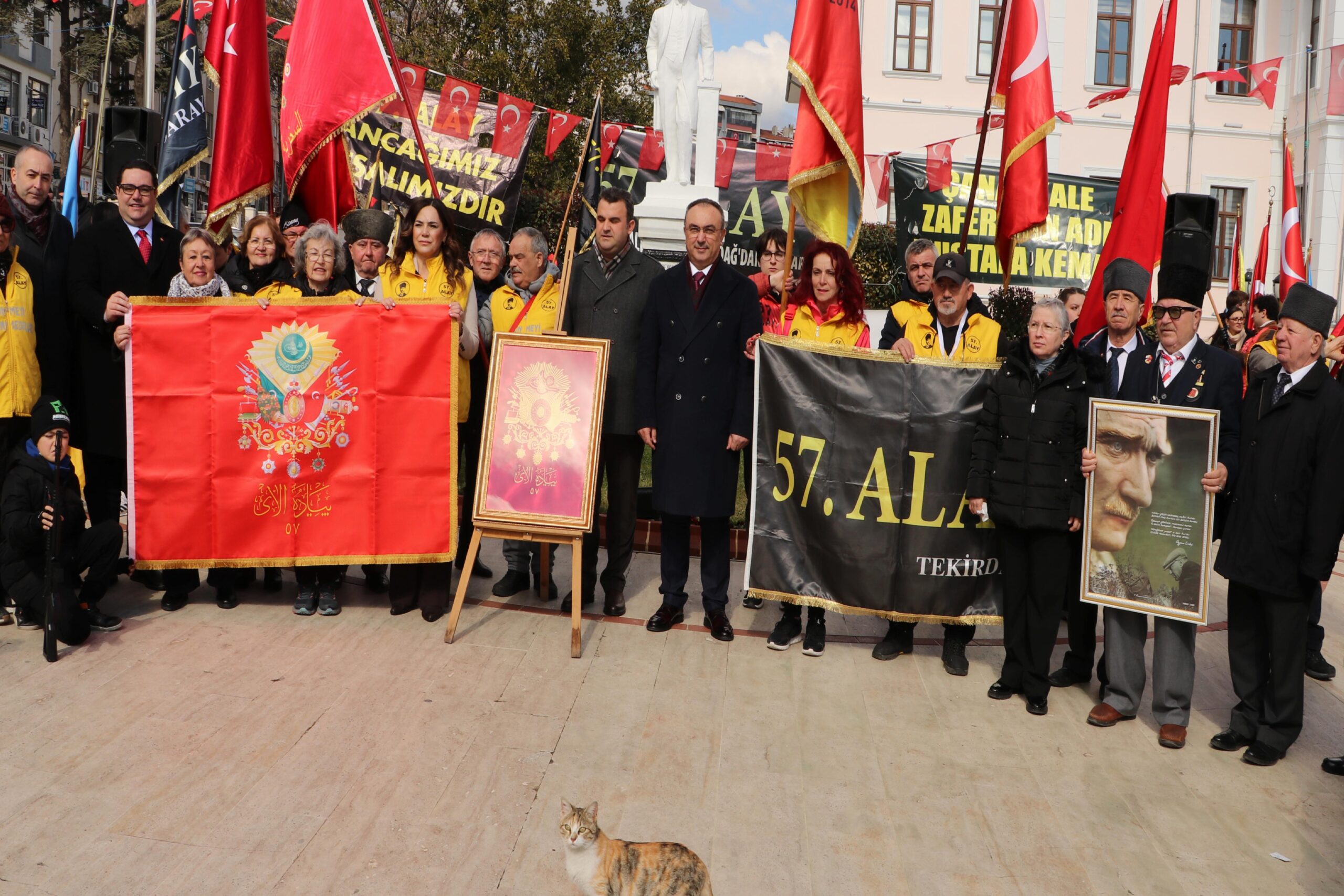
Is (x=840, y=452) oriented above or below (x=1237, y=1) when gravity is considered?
below

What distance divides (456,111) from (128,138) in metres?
5.31

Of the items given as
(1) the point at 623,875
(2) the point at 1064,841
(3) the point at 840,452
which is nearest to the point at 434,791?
(1) the point at 623,875

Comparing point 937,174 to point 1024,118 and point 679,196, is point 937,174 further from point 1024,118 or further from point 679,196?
point 1024,118

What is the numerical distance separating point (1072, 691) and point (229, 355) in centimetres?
461

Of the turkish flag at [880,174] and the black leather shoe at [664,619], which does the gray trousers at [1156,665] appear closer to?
the black leather shoe at [664,619]

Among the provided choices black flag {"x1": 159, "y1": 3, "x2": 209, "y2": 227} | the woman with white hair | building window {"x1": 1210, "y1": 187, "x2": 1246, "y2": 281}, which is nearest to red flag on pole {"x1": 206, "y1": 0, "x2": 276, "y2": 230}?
black flag {"x1": 159, "y1": 3, "x2": 209, "y2": 227}

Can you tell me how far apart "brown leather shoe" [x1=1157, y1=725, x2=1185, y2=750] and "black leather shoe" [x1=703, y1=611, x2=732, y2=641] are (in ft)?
6.81

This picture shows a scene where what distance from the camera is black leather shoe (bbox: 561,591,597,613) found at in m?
5.98

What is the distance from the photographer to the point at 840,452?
5.43 metres

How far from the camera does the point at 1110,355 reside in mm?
5023

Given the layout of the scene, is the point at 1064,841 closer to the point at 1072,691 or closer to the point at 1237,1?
the point at 1072,691

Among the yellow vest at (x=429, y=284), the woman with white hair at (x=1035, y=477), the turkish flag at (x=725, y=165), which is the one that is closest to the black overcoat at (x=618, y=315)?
the yellow vest at (x=429, y=284)

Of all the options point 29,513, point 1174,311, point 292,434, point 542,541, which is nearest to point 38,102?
point 292,434

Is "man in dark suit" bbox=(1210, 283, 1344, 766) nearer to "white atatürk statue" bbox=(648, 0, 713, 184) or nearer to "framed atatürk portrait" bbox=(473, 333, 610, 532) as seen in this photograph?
"framed atatürk portrait" bbox=(473, 333, 610, 532)
